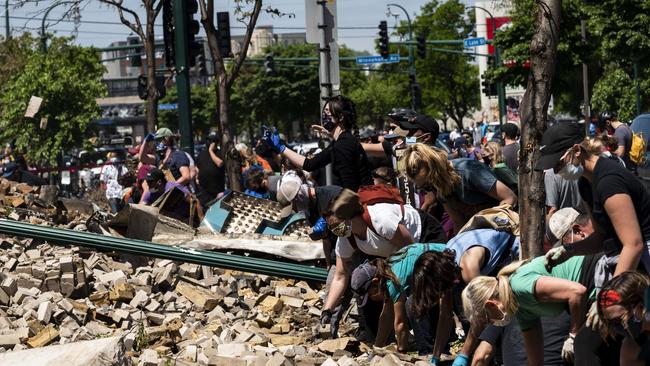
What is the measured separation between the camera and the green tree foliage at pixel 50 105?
34.5 metres

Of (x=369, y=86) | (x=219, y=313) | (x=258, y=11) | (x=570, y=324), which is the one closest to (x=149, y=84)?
(x=258, y=11)

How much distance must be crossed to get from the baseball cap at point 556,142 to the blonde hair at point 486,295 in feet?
2.04

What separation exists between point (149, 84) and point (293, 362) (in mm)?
17371

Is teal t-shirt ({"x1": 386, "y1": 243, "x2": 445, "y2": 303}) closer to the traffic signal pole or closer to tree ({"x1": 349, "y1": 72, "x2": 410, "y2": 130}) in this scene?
the traffic signal pole

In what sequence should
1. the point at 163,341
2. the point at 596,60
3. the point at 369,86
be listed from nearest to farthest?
1. the point at 163,341
2. the point at 596,60
3. the point at 369,86

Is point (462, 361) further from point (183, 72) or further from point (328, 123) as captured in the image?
point (183, 72)

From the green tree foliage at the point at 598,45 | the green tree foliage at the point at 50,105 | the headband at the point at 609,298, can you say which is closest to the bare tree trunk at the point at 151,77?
the green tree foliage at the point at 50,105

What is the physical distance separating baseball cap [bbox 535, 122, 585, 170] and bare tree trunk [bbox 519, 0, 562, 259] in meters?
0.61

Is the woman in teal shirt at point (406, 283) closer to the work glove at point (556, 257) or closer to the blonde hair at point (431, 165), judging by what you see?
the blonde hair at point (431, 165)

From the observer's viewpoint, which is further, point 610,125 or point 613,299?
point 610,125

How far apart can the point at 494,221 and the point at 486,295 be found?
5.10 feet

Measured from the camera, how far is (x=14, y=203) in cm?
1512

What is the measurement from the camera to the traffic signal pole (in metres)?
18.0

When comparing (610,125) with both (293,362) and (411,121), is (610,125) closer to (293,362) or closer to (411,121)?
(411,121)
